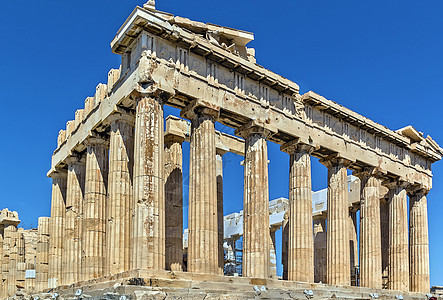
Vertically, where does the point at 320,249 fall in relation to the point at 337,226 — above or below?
below

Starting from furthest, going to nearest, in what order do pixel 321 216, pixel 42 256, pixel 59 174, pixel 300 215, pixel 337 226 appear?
pixel 321 216 → pixel 42 256 → pixel 59 174 → pixel 337 226 → pixel 300 215

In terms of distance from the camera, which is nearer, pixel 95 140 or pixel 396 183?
pixel 95 140

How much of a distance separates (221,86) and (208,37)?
7.37ft

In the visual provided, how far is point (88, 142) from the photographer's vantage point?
27484 millimetres

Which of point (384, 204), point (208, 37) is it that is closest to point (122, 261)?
point (208, 37)

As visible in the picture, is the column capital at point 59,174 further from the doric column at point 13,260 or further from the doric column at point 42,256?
the doric column at point 13,260

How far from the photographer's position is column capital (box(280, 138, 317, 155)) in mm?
28703

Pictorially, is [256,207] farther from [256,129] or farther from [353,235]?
[353,235]

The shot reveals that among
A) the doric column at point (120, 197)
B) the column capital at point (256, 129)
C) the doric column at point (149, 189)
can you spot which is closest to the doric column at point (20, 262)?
the doric column at point (120, 197)

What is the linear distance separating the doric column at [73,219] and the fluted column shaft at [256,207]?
8706 millimetres

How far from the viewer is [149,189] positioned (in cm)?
2153

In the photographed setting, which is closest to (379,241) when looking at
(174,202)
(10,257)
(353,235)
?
(353,235)

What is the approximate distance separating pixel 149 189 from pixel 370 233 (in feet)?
49.6

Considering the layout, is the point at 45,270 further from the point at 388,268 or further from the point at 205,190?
the point at 388,268
